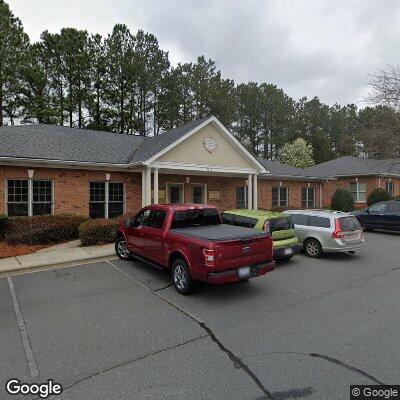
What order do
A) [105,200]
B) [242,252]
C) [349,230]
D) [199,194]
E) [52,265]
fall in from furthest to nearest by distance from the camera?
[199,194] < [105,200] < [349,230] < [52,265] < [242,252]

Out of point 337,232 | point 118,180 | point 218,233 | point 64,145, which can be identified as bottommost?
point 337,232

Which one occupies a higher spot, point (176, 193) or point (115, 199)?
point (176, 193)

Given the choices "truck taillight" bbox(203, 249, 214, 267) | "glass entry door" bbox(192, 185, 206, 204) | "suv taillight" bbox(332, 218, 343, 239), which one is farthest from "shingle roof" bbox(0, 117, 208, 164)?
"truck taillight" bbox(203, 249, 214, 267)

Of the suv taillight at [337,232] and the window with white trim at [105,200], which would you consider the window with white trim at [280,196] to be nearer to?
the window with white trim at [105,200]

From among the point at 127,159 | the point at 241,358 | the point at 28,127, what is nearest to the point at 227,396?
the point at 241,358

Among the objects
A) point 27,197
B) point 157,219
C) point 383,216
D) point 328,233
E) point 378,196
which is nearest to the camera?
point 157,219

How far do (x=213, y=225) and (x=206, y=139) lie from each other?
9035 mm

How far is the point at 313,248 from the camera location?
991 cm

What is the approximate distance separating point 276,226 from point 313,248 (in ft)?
6.18

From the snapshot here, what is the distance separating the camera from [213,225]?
7.61m

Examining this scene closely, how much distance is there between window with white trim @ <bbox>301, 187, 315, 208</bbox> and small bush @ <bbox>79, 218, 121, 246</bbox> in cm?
1639

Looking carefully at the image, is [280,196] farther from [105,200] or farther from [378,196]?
[105,200]

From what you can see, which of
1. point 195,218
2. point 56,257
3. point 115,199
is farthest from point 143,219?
point 115,199

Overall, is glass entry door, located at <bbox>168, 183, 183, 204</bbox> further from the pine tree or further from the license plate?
→ the pine tree
